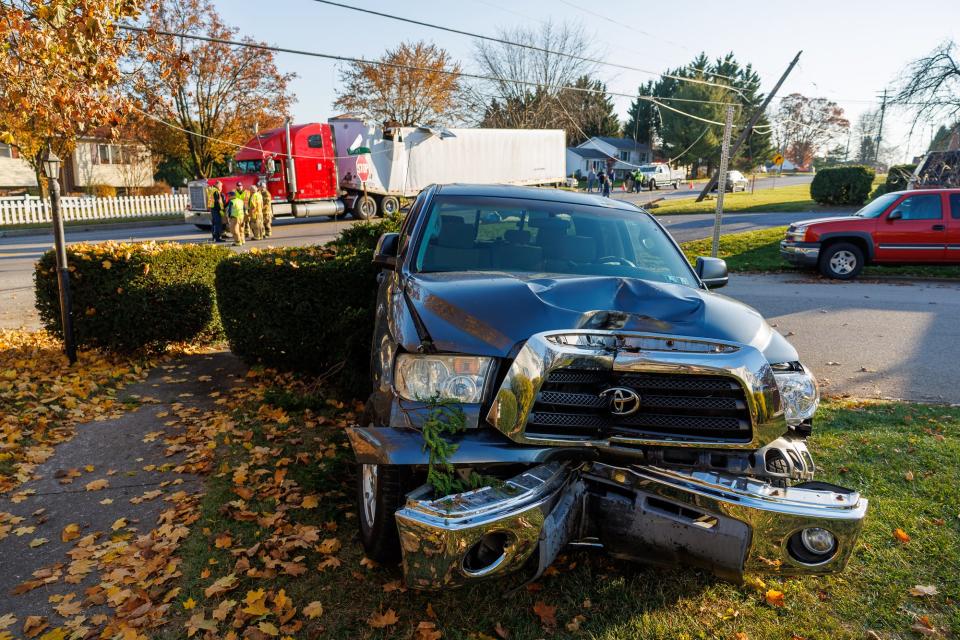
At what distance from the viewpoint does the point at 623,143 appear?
250 ft

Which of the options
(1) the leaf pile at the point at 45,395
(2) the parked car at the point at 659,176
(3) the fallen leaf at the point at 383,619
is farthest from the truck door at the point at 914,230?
(2) the parked car at the point at 659,176

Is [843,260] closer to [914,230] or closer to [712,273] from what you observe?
[914,230]

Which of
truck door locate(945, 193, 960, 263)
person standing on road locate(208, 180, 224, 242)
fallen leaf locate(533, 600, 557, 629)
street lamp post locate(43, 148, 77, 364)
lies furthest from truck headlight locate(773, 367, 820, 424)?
person standing on road locate(208, 180, 224, 242)

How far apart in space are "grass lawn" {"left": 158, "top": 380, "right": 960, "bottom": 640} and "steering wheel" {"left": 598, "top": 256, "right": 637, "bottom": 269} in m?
1.77

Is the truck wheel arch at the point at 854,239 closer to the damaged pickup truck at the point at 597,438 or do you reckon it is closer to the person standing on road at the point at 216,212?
the damaged pickup truck at the point at 597,438

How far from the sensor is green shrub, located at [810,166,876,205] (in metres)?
27.1

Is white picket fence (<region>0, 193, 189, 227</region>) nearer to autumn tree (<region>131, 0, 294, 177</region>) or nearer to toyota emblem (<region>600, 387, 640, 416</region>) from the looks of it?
autumn tree (<region>131, 0, 294, 177</region>)

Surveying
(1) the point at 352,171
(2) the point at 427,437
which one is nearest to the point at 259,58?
(1) the point at 352,171

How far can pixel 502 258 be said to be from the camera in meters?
4.14

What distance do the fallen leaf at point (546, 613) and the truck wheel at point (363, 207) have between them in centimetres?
2392

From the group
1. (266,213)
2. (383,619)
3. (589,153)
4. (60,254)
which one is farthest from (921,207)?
(589,153)

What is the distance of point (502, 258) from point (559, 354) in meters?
1.59

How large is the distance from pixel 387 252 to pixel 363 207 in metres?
22.4

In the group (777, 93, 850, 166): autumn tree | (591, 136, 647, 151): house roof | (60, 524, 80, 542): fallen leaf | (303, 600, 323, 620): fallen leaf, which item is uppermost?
(777, 93, 850, 166): autumn tree
